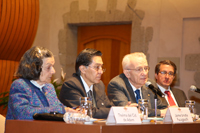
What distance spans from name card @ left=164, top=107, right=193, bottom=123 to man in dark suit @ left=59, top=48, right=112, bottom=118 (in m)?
1.00

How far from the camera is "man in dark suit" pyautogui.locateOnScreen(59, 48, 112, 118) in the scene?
297cm

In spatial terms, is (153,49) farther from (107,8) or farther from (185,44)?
(107,8)

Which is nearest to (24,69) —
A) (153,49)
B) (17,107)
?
(17,107)

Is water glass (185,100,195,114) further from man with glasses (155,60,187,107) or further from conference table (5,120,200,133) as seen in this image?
man with glasses (155,60,187,107)

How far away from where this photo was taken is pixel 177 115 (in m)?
2.14

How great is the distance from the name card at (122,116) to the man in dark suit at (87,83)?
1112 millimetres

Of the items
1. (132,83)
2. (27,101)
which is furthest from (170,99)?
(27,101)

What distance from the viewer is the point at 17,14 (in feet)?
14.9

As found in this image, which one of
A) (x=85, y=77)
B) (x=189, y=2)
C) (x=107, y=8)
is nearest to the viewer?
(x=85, y=77)

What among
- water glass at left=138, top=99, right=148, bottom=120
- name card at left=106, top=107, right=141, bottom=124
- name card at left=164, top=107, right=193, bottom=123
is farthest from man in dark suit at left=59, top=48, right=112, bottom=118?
name card at left=106, top=107, right=141, bottom=124

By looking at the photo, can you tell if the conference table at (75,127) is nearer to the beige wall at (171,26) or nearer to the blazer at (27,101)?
the blazer at (27,101)

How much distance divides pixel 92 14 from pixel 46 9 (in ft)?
3.36

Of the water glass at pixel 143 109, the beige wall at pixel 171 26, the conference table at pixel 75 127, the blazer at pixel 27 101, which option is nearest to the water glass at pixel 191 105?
the water glass at pixel 143 109

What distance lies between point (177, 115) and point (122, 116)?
21.3 inches
